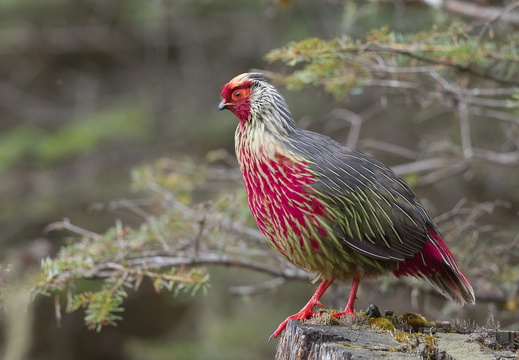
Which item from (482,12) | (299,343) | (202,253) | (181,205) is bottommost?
(299,343)

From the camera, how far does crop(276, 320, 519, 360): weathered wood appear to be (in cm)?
333

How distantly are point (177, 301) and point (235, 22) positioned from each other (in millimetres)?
4149

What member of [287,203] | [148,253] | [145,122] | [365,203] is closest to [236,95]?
[287,203]

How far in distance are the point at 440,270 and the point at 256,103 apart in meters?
1.48

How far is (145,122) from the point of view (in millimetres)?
9648

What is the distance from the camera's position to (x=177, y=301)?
11133 millimetres

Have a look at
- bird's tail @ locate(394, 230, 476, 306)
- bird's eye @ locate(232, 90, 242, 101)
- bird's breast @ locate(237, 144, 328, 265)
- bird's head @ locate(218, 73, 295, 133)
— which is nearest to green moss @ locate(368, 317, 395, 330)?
bird's breast @ locate(237, 144, 328, 265)

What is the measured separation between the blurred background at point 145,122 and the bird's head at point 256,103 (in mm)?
4053

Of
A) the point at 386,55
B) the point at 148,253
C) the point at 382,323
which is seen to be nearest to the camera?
the point at 382,323

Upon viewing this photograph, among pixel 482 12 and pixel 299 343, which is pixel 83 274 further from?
pixel 482 12

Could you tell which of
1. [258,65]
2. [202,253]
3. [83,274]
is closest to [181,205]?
[202,253]

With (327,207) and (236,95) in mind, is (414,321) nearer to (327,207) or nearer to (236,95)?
(327,207)

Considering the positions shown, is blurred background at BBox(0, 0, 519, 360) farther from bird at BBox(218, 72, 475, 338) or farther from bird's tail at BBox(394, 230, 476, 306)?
bird at BBox(218, 72, 475, 338)

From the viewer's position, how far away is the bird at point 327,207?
13.5 feet
